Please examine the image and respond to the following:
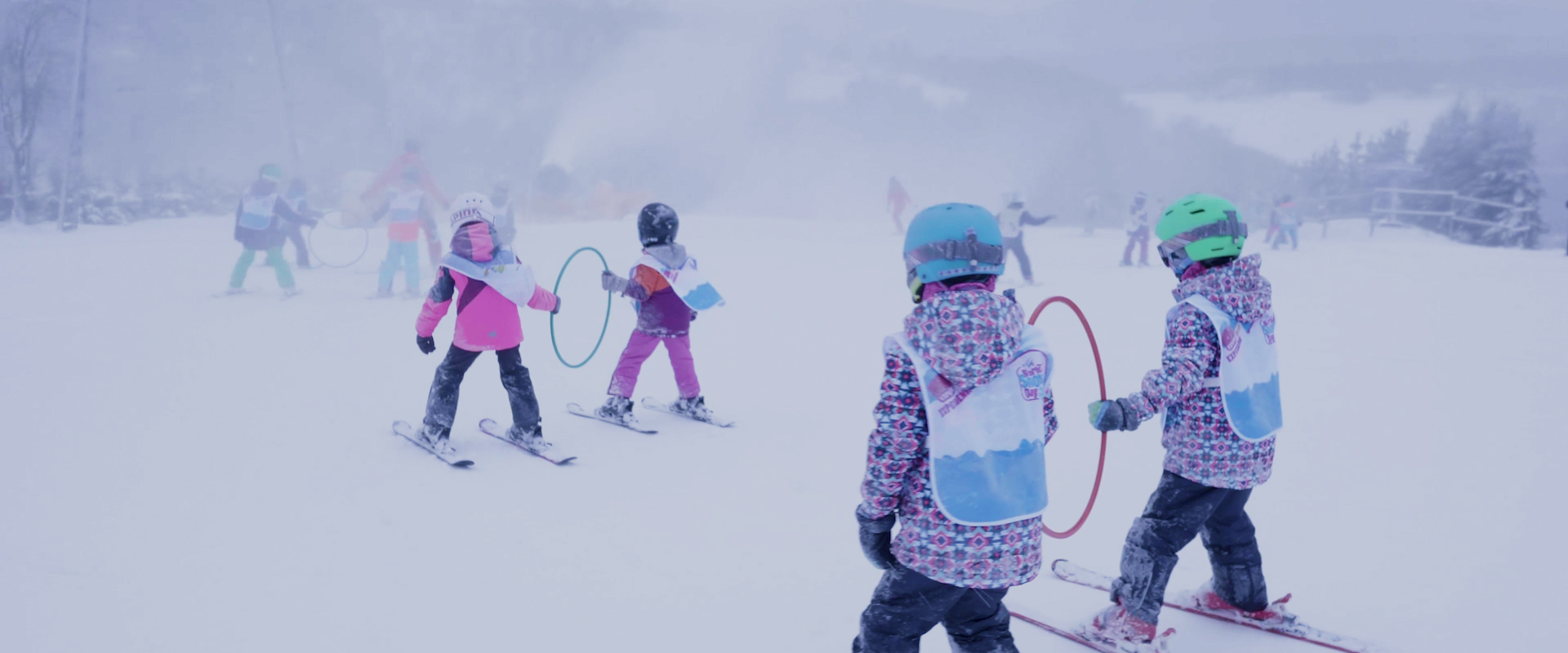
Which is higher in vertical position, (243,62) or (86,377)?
(243,62)

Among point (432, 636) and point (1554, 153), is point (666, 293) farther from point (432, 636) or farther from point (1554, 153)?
point (1554, 153)

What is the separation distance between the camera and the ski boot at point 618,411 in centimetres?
523

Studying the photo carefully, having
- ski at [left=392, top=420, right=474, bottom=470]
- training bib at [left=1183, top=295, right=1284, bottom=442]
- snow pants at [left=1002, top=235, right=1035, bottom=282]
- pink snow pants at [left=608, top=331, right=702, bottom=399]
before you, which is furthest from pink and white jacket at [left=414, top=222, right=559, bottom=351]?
snow pants at [left=1002, top=235, right=1035, bottom=282]

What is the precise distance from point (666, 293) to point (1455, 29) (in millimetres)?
38859

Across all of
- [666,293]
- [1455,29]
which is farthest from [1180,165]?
[666,293]

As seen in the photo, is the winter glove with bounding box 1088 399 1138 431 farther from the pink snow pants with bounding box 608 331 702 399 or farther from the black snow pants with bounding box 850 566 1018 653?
the pink snow pants with bounding box 608 331 702 399

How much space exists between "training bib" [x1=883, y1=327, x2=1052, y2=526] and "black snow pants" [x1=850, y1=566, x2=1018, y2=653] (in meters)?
0.20

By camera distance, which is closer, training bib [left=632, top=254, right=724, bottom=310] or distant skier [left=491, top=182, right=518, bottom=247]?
training bib [left=632, top=254, right=724, bottom=310]

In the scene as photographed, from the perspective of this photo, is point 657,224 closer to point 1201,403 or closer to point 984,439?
point 1201,403

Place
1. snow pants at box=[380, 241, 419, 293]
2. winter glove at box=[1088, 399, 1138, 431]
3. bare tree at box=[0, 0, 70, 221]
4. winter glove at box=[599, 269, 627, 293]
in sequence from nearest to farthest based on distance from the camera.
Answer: winter glove at box=[1088, 399, 1138, 431], winter glove at box=[599, 269, 627, 293], snow pants at box=[380, 241, 419, 293], bare tree at box=[0, 0, 70, 221]

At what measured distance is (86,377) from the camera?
6277 mm

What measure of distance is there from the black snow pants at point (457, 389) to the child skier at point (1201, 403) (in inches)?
121

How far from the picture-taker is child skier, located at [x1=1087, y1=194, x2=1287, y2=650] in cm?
234

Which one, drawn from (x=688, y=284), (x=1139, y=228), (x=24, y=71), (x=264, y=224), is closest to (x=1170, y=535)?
(x=688, y=284)
